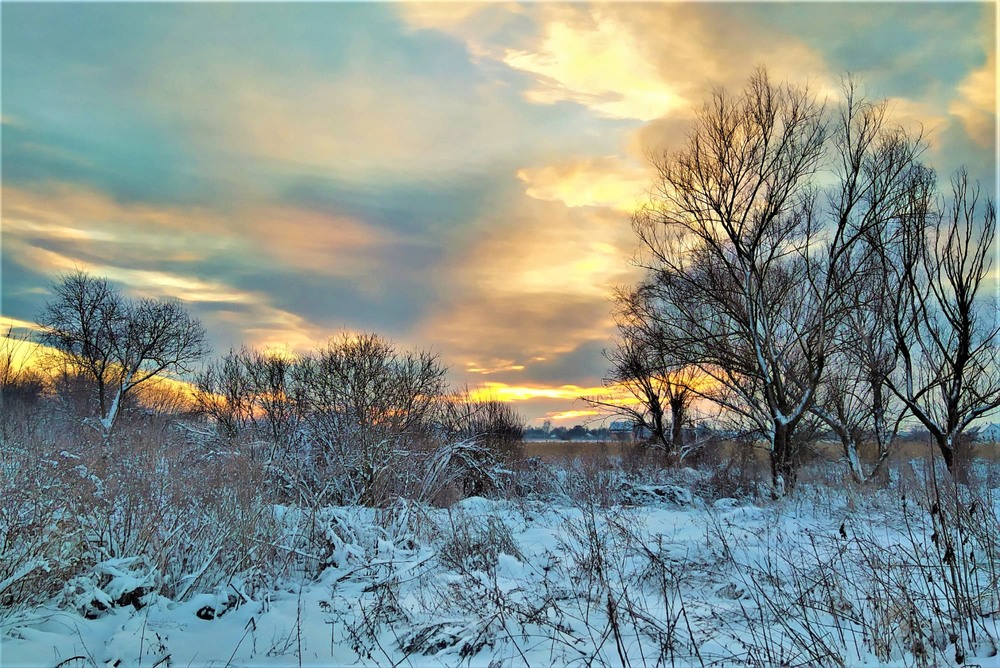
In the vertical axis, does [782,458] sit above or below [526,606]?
above

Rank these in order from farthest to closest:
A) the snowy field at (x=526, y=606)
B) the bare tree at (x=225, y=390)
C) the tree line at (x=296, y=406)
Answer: the bare tree at (x=225, y=390) → the tree line at (x=296, y=406) → the snowy field at (x=526, y=606)

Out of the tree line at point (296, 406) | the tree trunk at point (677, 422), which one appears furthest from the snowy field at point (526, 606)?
the tree trunk at point (677, 422)

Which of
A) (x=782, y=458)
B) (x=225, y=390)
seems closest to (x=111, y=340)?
(x=225, y=390)

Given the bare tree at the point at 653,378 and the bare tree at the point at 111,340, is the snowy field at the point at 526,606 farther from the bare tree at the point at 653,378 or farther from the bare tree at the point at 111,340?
the bare tree at the point at 111,340

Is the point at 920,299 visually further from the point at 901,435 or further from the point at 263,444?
the point at 263,444

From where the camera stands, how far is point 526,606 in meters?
5.39

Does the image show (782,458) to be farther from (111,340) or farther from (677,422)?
(111,340)

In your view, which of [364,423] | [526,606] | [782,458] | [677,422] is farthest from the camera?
[677,422]

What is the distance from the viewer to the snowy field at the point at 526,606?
14.4 feet

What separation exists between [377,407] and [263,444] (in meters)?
2.70

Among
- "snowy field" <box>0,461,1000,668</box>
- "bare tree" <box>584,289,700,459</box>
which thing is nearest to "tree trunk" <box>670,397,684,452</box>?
"bare tree" <box>584,289,700,459</box>

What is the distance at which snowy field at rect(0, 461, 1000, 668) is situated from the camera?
14.4 ft

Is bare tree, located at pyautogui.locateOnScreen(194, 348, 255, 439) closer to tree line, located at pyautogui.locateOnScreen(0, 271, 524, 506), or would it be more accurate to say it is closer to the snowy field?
tree line, located at pyautogui.locateOnScreen(0, 271, 524, 506)

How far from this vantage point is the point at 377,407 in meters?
12.2
